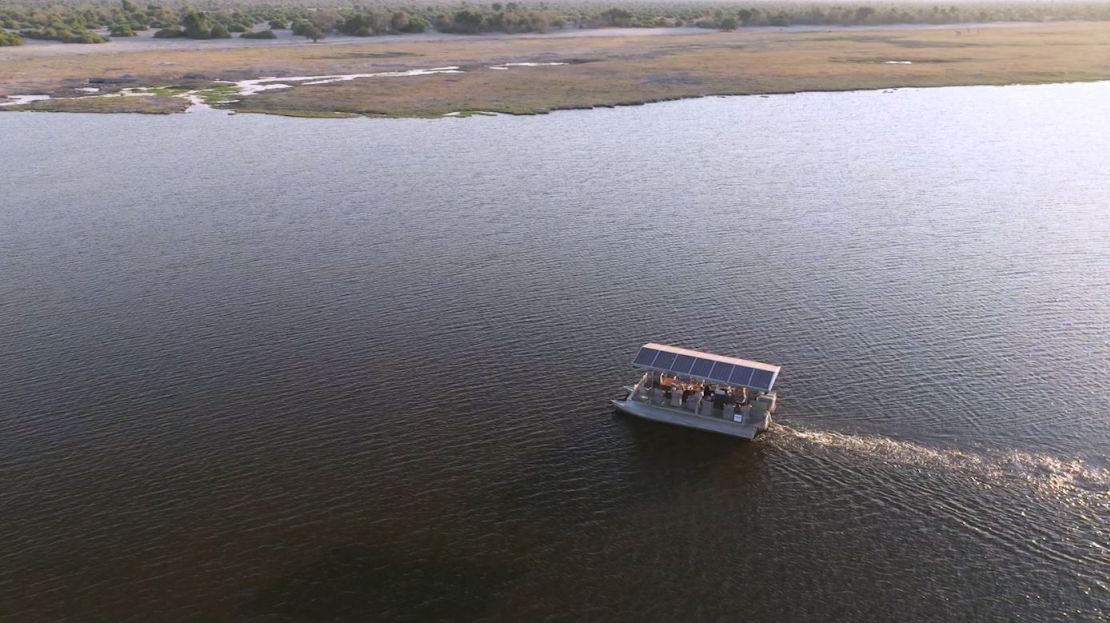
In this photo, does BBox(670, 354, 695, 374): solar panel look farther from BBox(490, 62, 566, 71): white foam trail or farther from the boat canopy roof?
BBox(490, 62, 566, 71): white foam trail

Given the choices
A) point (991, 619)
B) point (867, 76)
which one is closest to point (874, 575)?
point (991, 619)

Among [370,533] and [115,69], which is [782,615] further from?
[115,69]

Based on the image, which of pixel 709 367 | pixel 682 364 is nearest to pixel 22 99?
pixel 682 364

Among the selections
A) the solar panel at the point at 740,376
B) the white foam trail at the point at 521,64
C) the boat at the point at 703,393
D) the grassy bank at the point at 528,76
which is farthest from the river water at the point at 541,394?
the white foam trail at the point at 521,64

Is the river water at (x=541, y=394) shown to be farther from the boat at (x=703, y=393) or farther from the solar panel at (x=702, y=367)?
the solar panel at (x=702, y=367)

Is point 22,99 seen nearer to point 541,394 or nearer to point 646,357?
point 541,394

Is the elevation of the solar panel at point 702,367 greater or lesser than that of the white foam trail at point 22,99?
lesser

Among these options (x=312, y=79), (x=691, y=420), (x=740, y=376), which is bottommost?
(x=691, y=420)
